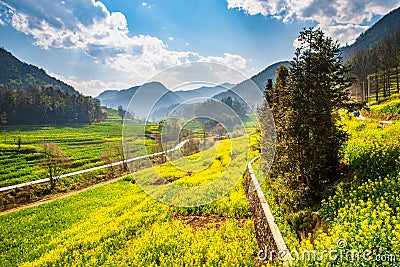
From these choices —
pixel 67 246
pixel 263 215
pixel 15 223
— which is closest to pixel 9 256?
pixel 67 246

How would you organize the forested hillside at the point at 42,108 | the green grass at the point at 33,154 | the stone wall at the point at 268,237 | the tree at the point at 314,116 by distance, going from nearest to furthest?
the stone wall at the point at 268,237 → the tree at the point at 314,116 → the green grass at the point at 33,154 → the forested hillside at the point at 42,108

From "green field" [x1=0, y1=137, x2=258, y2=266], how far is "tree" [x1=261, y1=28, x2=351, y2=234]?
2.52 m

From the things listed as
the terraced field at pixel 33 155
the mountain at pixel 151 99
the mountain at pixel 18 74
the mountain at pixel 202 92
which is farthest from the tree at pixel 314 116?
the mountain at pixel 18 74

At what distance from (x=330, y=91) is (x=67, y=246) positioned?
13049mm

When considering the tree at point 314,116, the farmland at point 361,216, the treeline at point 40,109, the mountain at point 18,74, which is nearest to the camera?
the farmland at point 361,216

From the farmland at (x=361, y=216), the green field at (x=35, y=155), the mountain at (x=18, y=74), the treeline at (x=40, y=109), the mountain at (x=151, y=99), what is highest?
the mountain at (x=18, y=74)

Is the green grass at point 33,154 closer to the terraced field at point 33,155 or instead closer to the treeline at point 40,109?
the terraced field at point 33,155

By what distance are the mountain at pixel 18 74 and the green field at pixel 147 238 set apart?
174 meters

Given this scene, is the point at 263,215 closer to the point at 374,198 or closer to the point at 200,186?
the point at 374,198

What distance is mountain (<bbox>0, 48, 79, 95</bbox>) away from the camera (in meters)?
163

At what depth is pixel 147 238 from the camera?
10.5m

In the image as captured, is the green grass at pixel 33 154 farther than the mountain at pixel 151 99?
Yes

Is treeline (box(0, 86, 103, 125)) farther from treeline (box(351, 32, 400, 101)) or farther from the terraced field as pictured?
treeline (box(351, 32, 400, 101))

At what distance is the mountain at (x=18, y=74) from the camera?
163375 mm
